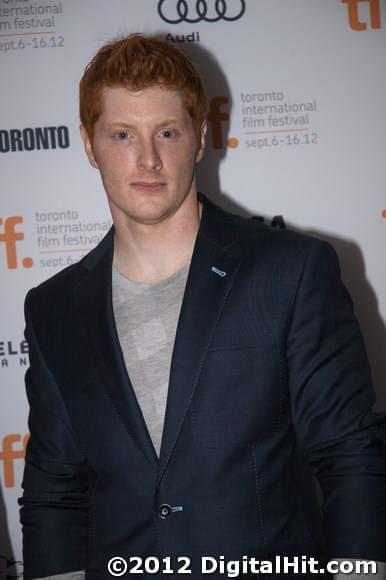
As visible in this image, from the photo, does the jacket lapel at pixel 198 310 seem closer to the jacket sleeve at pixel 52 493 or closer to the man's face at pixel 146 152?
the man's face at pixel 146 152

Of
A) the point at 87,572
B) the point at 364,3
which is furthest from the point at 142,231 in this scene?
the point at 364,3

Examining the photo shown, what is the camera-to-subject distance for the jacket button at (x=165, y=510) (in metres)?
1.96

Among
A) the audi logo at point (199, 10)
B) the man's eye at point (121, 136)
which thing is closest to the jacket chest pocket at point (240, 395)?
the man's eye at point (121, 136)

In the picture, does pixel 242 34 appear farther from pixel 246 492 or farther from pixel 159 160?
pixel 246 492

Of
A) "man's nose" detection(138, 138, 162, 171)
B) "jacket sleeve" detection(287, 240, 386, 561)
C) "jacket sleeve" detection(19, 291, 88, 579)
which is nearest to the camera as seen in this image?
"jacket sleeve" detection(287, 240, 386, 561)

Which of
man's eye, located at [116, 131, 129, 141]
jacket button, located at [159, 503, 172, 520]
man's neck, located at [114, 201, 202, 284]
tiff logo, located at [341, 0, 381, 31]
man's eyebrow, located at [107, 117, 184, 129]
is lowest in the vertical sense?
jacket button, located at [159, 503, 172, 520]

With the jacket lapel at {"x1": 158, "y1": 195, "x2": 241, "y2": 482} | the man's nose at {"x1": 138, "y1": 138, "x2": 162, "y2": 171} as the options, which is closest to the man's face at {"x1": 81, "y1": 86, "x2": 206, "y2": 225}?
the man's nose at {"x1": 138, "y1": 138, "x2": 162, "y2": 171}

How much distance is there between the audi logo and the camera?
312 centimetres

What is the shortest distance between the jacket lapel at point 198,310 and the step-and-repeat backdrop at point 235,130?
40.3 inches

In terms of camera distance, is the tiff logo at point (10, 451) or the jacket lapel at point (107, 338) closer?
the jacket lapel at point (107, 338)

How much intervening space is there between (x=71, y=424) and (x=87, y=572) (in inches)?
16.9

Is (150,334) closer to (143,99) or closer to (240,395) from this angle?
(240,395)

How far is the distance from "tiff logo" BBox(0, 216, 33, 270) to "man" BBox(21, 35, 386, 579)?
91 centimetres

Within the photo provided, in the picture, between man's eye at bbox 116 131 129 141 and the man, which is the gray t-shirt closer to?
the man
